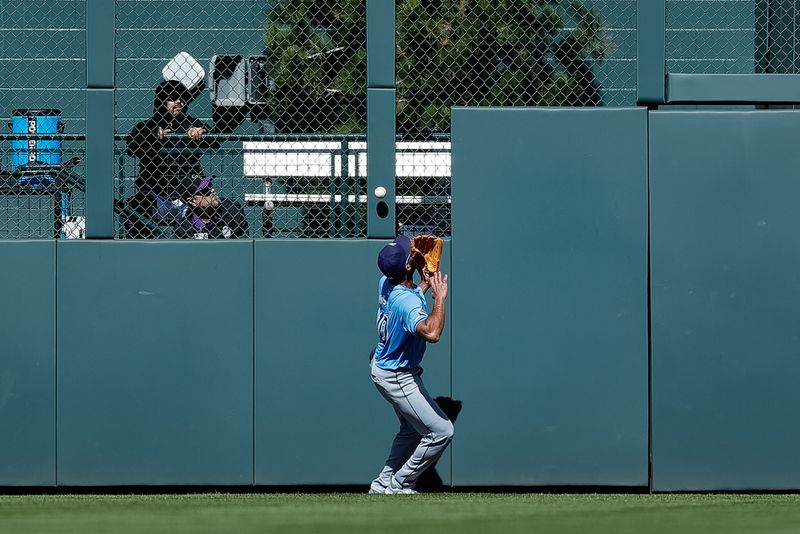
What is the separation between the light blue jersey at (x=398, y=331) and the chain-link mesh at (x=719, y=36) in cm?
283

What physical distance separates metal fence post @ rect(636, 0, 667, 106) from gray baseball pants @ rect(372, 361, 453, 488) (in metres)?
2.51

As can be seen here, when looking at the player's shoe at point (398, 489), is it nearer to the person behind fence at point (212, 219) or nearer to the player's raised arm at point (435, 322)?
the player's raised arm at point (435, 322)

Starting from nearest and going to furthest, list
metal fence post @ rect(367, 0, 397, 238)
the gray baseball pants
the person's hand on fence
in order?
the gray baseball pants
metal fence post @ rect(367, 0, 397, 238)
the person's hand on fence

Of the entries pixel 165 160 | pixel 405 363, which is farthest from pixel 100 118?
pixel 405 363

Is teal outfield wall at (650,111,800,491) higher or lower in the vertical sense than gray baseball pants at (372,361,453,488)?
higher

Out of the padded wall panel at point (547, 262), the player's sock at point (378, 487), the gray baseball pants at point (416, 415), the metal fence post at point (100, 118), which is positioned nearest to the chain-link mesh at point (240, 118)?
the metal fence post at point (100, 118)

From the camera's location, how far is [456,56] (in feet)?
27.3

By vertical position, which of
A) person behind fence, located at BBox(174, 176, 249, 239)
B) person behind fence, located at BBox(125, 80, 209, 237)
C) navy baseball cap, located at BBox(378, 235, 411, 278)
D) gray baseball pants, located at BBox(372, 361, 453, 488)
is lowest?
gray baseball pants, located at BBox(372, 361, 453, 488)

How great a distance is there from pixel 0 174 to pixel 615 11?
451cm

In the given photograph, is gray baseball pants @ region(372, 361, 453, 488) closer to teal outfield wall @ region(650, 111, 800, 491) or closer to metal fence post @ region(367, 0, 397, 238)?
metal fence post @ region(367, 0, 397, 238)

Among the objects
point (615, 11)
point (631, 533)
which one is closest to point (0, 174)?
point (615, 11)

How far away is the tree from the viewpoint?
326 inches

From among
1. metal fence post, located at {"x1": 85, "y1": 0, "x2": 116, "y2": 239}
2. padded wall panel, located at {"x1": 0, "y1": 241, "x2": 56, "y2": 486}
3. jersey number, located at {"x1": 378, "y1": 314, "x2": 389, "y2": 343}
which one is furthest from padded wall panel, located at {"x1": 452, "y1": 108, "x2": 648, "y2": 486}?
padded wall panel, located at {"x1": 0, "y1": 241, "x2": 56, "y2": 486}

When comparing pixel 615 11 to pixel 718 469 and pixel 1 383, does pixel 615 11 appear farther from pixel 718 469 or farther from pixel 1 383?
pixel 1 383
